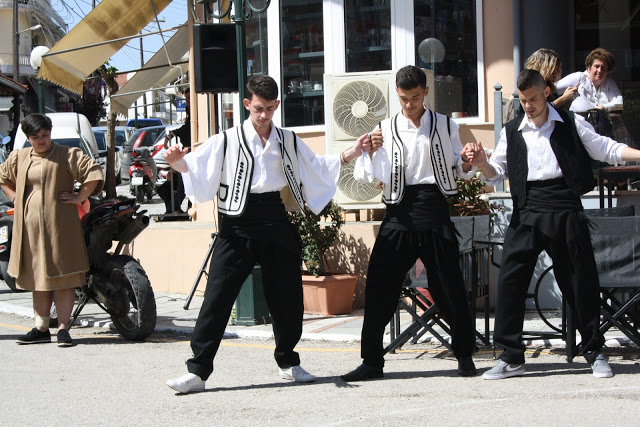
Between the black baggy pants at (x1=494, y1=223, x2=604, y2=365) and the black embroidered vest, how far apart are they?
27 cm

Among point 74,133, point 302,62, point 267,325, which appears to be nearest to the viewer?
point 267,325

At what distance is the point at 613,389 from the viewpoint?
6031mm

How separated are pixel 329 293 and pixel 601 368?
3582 mm

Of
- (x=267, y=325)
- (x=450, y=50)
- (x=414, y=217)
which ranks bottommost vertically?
(x=267, y=325)

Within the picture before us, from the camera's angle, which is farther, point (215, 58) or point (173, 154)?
point (215, 58)

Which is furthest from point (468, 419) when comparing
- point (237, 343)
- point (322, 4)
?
point (322, 4)

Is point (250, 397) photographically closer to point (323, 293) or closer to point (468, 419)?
point (468, 419)

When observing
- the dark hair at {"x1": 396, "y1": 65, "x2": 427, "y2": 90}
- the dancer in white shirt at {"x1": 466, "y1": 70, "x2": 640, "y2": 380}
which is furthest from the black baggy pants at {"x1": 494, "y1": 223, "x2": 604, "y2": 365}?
the dark hair at {"x1": 396, "y1": 65, "x2": 427, "y2": 90}

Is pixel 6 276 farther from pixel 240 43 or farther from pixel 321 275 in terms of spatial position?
pixel 240 43

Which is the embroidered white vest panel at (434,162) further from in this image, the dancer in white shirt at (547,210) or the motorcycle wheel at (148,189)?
the motorcycle wheel at (148,189)

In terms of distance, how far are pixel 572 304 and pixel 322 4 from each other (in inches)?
232

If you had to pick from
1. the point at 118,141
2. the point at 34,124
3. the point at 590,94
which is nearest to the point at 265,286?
the point at 34,124

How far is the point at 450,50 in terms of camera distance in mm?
11180

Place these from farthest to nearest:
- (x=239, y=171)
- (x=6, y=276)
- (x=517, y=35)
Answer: (x=517, y=35) → (x=6, y=276) → (x=239, y=171)
